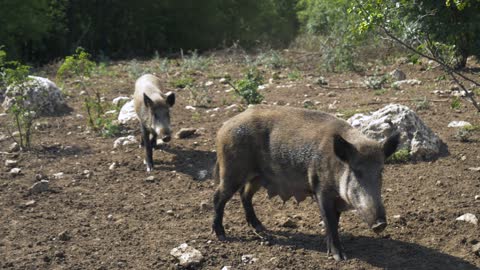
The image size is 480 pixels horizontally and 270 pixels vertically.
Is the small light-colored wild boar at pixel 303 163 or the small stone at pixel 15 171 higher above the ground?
the small light-colored wild boar at pixel 303 163

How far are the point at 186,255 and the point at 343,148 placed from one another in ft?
5.50

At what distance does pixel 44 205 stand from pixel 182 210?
1605 millimetres

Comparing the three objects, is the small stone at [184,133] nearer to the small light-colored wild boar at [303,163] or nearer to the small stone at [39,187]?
the small stone at [39,187]

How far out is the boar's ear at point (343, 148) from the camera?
5.66 meters

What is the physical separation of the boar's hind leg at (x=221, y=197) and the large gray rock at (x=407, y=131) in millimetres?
2335

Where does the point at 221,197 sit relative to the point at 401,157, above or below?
above

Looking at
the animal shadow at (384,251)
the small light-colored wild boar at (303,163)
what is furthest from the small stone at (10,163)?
the animal shadow at (384,251)

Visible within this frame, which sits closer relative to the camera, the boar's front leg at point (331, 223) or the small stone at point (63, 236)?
the boar's front leg at point (331, 223)

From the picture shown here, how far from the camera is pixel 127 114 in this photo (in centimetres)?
1193

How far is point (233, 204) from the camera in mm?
7684

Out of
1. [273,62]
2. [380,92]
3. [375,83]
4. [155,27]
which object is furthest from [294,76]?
[155,27]

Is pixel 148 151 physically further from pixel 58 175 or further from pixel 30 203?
pixel 30 203

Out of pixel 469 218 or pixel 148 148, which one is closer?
pixel 469 218

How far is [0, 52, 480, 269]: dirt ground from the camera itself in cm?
619
